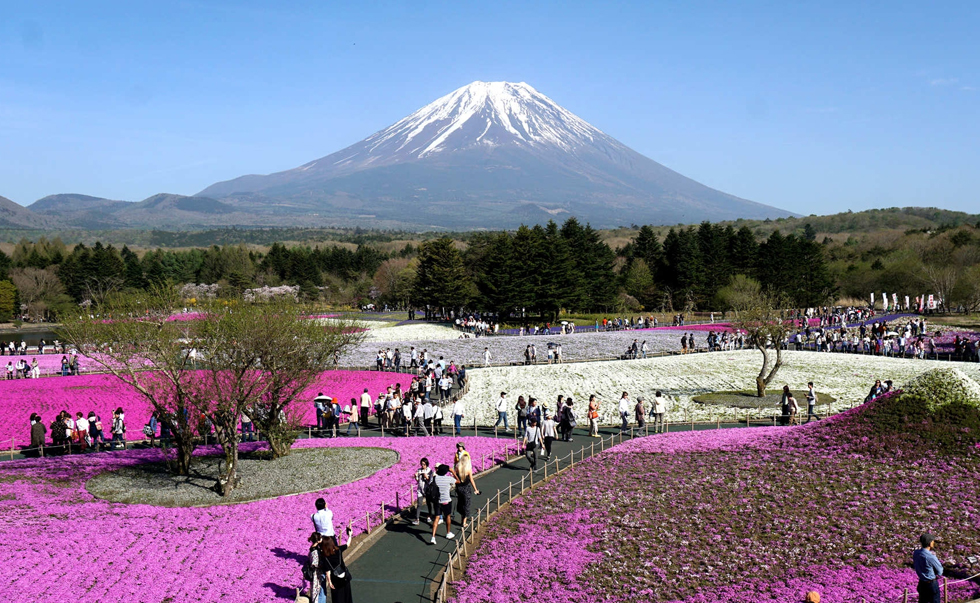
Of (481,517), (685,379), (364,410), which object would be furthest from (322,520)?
(685,379)

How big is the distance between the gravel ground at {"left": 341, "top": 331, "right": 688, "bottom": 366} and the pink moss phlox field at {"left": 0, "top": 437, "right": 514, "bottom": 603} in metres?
27.6

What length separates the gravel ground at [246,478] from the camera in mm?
17297

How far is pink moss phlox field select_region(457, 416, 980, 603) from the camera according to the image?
466 inches

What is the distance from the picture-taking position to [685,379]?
36781mm

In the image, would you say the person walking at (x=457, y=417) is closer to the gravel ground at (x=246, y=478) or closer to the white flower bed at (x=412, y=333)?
the gravel ground at (x=246, y=478)

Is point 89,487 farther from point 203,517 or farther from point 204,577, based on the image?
point 204,577

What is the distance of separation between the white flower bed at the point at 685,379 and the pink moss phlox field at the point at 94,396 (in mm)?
5625

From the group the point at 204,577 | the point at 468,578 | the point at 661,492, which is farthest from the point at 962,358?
the point at 204,577

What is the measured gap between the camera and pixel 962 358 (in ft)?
130

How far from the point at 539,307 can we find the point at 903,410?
51846mm

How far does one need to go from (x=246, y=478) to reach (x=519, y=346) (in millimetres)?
33362

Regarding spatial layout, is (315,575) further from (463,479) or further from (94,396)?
(94,396)

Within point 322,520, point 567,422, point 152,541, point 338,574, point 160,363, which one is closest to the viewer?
point 338,574

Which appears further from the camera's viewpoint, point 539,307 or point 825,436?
point 539,307
